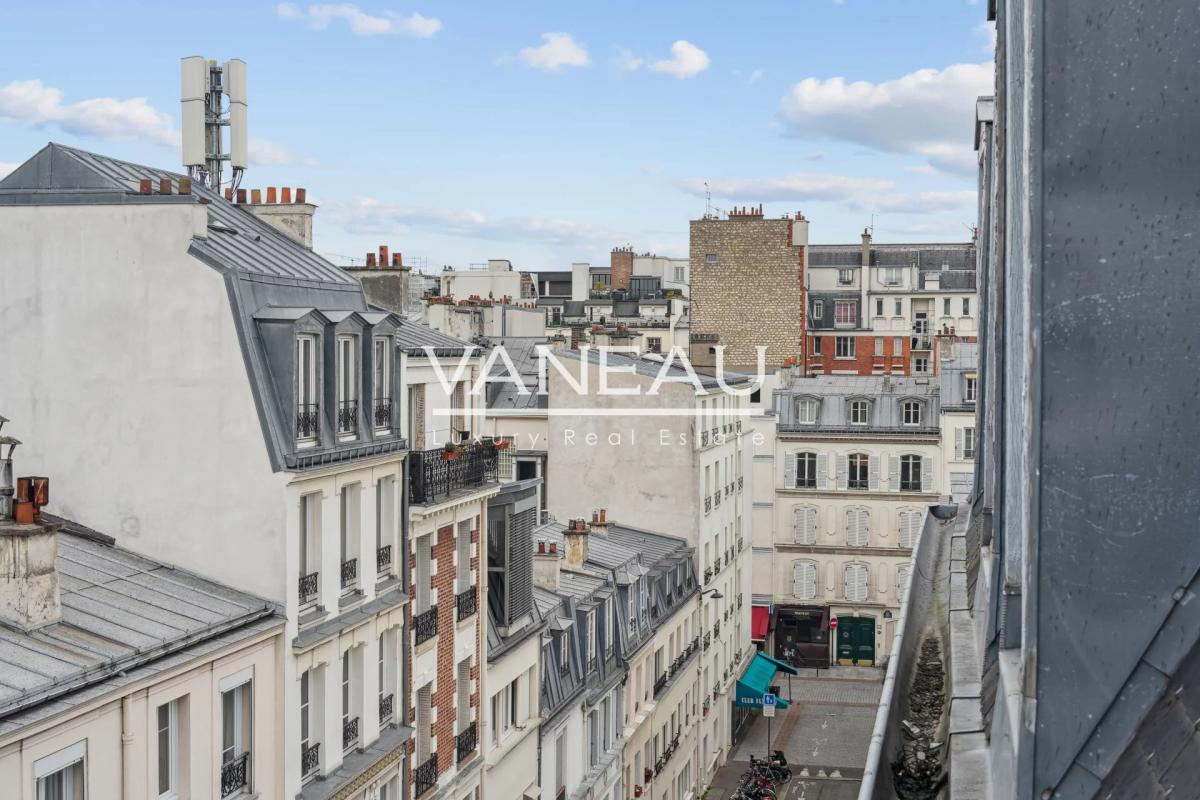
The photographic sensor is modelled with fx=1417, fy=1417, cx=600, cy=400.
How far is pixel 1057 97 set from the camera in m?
2.85

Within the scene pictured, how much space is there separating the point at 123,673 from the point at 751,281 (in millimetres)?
60946

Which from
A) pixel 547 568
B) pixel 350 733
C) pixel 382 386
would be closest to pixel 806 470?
pixel 547 568

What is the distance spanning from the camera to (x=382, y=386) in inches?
767

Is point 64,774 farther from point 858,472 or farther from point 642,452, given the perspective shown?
point 858,472

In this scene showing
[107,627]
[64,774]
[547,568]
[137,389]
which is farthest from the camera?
[547,568]

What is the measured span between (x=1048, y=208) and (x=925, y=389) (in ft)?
183

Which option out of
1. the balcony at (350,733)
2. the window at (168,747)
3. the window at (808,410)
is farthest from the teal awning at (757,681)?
the window at (168,747)

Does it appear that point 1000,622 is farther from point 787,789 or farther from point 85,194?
point 787,789

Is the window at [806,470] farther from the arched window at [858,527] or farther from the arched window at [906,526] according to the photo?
the arched window at [906,526]

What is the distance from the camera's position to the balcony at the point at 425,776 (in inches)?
812

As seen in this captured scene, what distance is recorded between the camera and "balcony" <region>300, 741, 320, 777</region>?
17.3 meters

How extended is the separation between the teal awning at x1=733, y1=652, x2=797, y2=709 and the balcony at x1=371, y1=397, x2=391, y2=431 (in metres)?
32.5

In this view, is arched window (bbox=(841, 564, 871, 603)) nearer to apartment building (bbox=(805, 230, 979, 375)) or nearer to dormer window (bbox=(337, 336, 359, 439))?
apartment building (bbox=(805, 230, 979, 375))

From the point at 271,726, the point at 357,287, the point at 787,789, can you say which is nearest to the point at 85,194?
the point at 357,287
